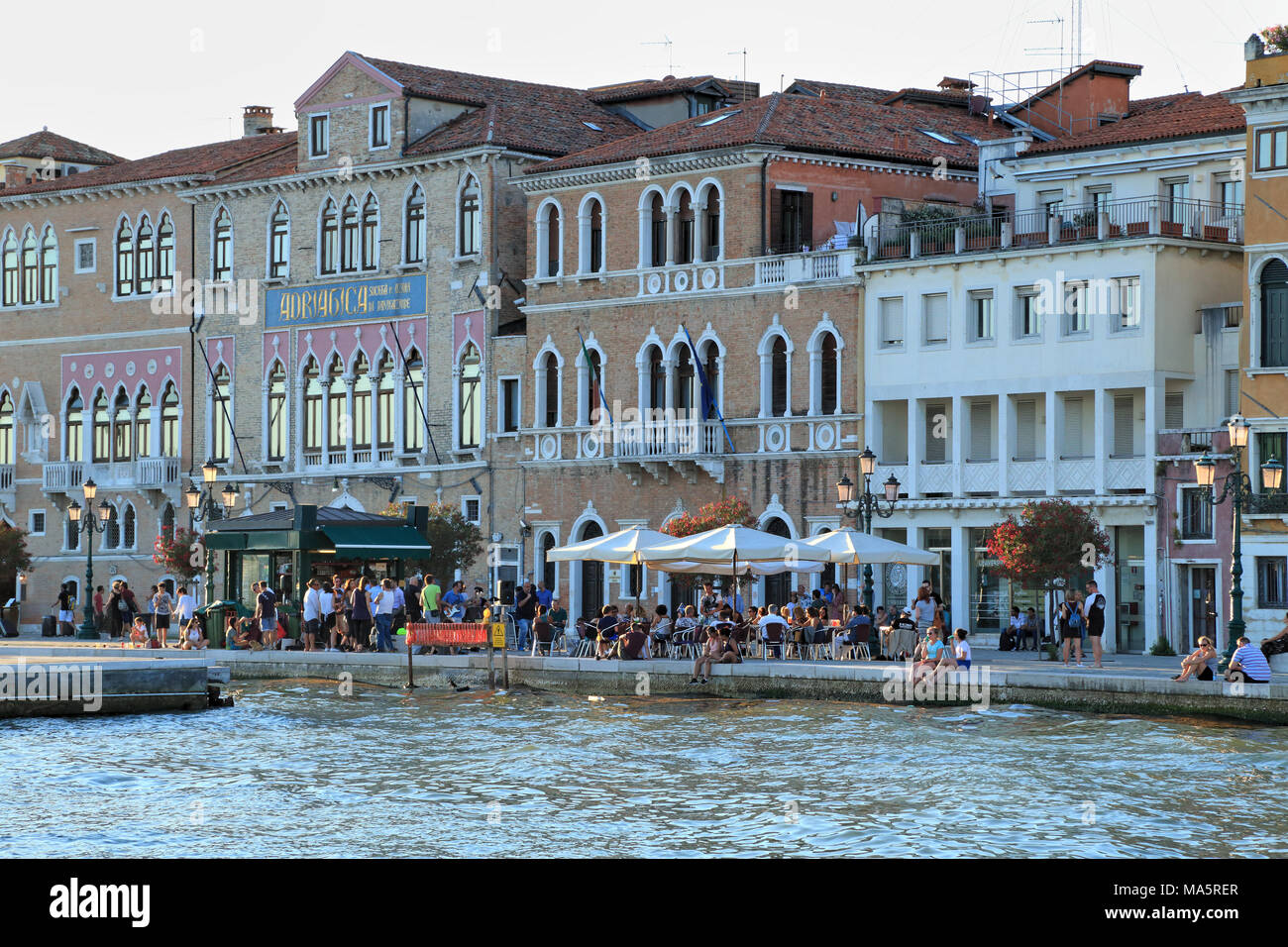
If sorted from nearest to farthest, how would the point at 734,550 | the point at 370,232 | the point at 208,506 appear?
the point at 734,550
the point at 208,506
the point at 370,232

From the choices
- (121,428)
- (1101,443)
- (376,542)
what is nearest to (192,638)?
(376,542)

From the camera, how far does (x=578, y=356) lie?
4141cm

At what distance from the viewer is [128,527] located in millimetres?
49594

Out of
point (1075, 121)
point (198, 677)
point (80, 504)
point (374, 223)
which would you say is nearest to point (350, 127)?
point (374, 223)

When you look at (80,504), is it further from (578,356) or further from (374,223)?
(578,356)

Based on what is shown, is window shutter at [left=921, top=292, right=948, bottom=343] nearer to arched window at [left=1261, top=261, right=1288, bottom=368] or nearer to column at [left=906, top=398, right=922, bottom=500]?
column at [left=906, top=398, right=922, bottom=500]

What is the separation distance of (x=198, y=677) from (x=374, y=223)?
21.3 m

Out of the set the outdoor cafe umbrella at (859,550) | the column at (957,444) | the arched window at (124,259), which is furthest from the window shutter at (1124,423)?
the arched window at (124,259)

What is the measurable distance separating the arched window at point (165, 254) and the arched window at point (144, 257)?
233 mm

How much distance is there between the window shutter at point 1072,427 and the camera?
115 ft

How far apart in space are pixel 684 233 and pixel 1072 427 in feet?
28.2

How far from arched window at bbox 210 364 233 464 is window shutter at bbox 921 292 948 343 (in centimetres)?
1757

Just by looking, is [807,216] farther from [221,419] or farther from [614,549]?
[221,419]

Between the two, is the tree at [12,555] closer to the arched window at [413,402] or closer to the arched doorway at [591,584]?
the arched window at [413,402]
